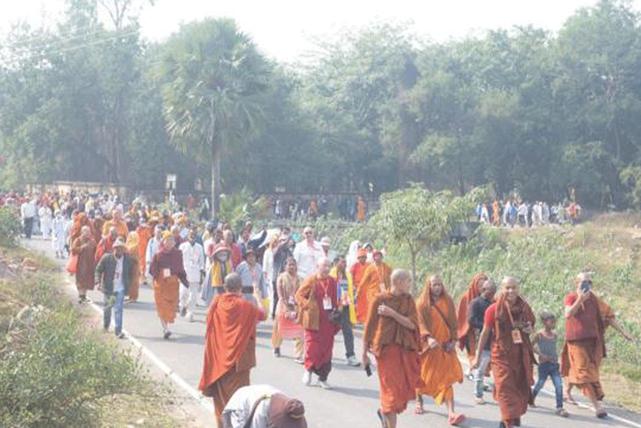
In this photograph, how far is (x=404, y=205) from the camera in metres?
21.5

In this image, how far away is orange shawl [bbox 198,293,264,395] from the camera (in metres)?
9.64

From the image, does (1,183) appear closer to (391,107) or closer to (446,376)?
(391,107)

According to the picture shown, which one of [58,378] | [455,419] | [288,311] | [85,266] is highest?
[85,266]

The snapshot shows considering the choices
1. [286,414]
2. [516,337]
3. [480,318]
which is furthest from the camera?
[480,318]

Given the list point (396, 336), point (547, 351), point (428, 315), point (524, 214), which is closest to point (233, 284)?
point (396, 336)

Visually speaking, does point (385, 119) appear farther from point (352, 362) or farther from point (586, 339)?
point (586, 339)

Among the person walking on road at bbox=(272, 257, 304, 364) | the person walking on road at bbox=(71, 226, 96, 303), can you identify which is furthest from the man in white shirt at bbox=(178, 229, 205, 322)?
the person walking on road at bbox=(272, 257, 304, 364)

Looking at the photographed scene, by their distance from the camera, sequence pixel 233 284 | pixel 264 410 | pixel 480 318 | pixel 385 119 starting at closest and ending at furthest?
pixel 264 410
pixel 233 284
pixel 480 318
pixel 385 119

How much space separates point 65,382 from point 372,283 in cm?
734

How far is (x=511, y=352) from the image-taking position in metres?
10.2

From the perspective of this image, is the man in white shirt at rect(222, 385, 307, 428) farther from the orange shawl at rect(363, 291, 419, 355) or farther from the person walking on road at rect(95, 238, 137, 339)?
the person walking on road at rect(95, 238, 137, 339)

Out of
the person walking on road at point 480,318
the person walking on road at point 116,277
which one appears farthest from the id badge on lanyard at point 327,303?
the person walking on road at point 116,277

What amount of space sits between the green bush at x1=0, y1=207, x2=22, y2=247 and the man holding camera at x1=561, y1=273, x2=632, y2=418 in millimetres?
16934

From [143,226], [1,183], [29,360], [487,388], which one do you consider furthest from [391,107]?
[29,360]
